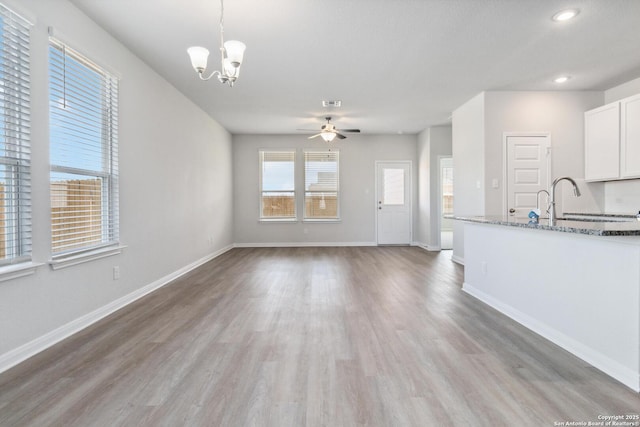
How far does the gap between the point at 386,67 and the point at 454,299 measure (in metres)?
2.84

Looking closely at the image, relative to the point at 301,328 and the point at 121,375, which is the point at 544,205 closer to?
the point at 301,328

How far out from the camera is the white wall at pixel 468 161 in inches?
197

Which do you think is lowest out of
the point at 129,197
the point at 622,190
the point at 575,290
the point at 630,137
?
the point at 575,290

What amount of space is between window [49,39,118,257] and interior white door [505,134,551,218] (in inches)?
205

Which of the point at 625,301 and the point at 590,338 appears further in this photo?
the point at 590,338

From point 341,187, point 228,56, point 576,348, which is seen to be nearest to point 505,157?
point 576,348

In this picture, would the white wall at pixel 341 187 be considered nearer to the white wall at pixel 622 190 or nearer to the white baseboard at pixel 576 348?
the white wall at pixel 622 190

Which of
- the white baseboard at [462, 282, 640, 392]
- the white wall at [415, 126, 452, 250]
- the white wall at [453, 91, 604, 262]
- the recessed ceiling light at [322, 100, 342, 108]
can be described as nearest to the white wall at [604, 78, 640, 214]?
the white wall at [453, 91, 604, 262]

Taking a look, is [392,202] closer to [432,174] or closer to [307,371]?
[432,174]

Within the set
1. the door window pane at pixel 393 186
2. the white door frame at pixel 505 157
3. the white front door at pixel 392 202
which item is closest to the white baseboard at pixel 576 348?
the white door frame at pixel 505 157

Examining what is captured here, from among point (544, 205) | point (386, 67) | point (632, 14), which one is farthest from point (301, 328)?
point (544, 205)

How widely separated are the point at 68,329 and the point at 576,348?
385 cm

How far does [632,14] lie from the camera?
286cm

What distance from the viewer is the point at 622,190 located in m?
4.68
